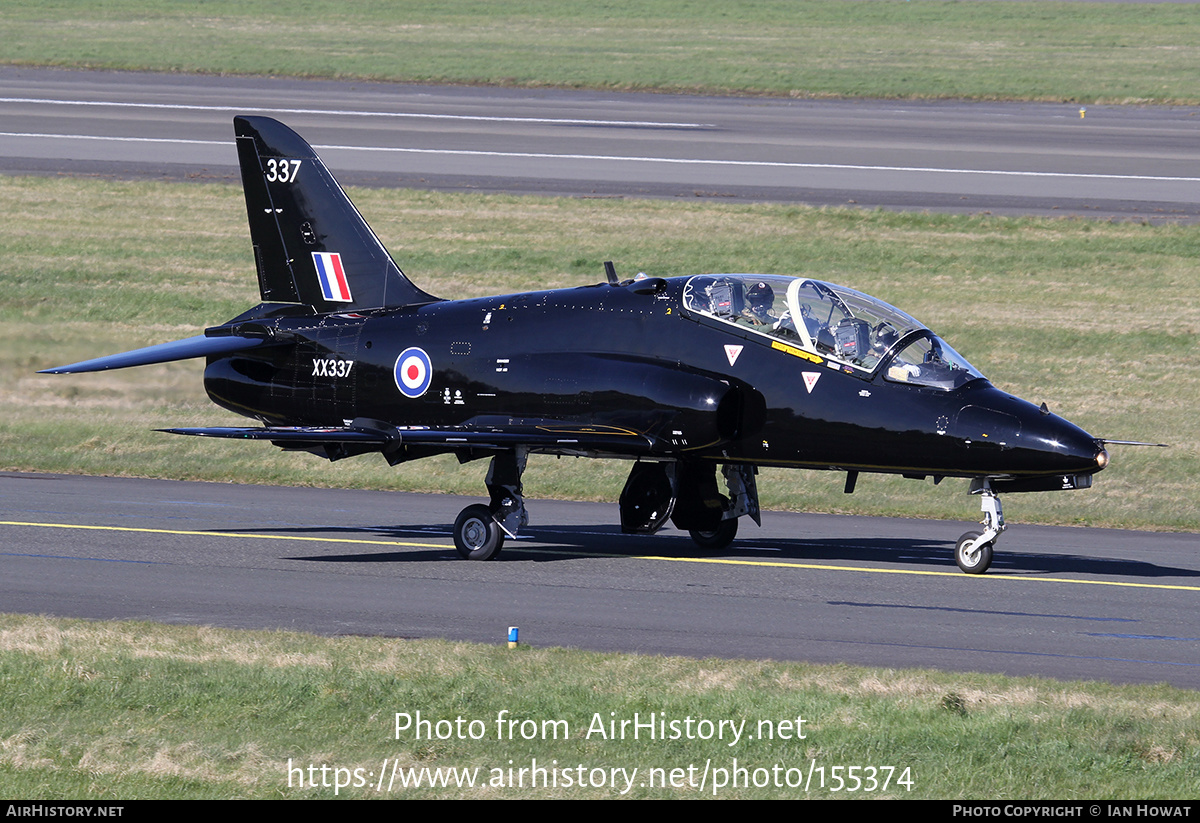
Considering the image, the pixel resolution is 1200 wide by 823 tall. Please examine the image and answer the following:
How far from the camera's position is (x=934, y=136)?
4656cm

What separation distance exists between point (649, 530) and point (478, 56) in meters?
46.2

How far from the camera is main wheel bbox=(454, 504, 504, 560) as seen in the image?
59.0 feet

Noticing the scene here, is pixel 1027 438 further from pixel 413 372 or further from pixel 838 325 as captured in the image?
pixel 413 372

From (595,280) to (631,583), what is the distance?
17.7 metres

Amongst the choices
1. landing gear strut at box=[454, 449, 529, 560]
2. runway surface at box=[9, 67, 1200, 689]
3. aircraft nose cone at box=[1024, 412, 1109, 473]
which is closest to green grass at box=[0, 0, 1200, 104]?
runway surface at box=[9, 67, 1200, 689]

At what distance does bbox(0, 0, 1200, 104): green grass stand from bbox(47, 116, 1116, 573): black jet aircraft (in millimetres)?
37102

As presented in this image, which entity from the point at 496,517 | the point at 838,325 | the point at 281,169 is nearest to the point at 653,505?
the point at 496,517

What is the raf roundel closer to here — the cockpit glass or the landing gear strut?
the landing gear strut

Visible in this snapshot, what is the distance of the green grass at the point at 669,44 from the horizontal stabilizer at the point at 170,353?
38.2 metres

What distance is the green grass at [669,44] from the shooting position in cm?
5659

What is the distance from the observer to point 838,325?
16812 millimetres

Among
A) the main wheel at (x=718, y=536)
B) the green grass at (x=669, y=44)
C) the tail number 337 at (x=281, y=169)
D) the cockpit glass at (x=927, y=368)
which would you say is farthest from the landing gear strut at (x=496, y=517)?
the green grass at (x=669, y=44)

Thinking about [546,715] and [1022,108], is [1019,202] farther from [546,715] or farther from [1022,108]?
[546,715]

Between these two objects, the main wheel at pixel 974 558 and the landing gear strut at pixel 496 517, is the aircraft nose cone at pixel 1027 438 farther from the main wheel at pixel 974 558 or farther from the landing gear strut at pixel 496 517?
the landing gear strut at pixel 496 517
